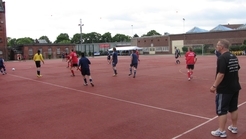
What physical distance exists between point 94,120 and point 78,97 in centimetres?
362

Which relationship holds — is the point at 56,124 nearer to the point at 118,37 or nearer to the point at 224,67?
the point at 224,67

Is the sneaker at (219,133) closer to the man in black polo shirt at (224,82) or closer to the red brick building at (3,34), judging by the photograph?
the man in black polo shirt at (224,82)

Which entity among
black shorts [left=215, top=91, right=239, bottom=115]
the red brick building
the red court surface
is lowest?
the red court surface

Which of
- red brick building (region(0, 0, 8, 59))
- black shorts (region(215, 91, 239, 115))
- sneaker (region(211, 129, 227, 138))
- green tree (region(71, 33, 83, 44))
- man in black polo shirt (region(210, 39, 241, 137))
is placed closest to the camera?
man in black polo shirt (region(210, 39, 241, 137))

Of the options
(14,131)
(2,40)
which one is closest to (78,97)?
(14,131)

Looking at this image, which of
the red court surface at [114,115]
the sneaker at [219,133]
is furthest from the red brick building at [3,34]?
the sneaker at [219,133]

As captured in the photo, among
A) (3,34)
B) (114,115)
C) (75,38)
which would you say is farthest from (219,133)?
(75,38)

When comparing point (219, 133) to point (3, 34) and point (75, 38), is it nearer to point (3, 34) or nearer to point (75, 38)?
point (3, 34)

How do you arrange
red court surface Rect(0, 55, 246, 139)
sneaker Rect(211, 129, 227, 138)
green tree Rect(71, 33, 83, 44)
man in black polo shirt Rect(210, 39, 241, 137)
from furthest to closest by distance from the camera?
green tree Rect(71, 33, 83, 44) < red court surface Rect(0, 55, 246, 139) < sneaker Rect(211, 129, 227, 138) < man in black polo shirt Rect(210, 39, 241, 137)

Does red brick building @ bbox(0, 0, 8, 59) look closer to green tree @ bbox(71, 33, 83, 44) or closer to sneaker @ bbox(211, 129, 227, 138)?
sneaker @ bbox(211, 129, 227, 138)

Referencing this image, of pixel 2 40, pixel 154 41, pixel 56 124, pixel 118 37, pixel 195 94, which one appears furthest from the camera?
pixel 118 37

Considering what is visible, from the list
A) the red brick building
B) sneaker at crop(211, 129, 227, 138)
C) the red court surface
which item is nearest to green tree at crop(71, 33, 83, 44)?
the red brick building

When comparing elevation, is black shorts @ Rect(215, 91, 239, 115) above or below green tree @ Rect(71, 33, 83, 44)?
below

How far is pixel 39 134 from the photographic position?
6.10m
